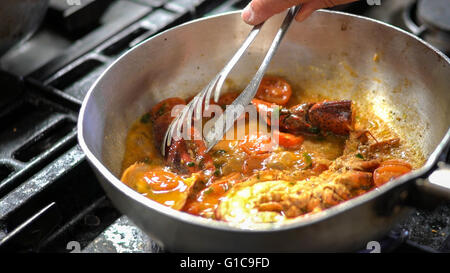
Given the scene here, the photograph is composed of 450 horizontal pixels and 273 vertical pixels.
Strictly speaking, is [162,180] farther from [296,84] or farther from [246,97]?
[296,84]

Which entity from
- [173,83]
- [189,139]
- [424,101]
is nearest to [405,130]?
[424,101]

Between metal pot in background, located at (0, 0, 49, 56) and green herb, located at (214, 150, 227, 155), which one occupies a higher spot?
metal pot in background, located at (0, 0, 49, 56)

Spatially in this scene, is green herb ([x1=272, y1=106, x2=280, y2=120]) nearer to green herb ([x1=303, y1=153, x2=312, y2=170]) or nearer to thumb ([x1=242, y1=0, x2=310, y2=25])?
green herb ([x1=303, y1=153, x2=312, y2=170])

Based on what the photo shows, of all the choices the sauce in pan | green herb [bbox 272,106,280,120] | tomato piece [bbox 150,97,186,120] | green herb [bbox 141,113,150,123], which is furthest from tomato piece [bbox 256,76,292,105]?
green herb [bbox 141,113,150,123]

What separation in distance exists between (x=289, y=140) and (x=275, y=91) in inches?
11.4

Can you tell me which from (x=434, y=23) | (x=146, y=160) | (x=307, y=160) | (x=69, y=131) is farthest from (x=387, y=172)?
(x=69, y=131)

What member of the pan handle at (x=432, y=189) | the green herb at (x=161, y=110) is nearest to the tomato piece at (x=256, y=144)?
the green herb at (x=161, y=110)

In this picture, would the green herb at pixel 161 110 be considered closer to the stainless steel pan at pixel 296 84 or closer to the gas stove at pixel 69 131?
the stainless steel pan at pixel 296 84

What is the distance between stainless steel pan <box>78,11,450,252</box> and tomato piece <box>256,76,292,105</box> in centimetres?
6

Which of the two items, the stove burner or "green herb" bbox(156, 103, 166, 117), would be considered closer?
"green herb" bbox(156, 103, 166, 117)

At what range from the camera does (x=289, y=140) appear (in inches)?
61.0

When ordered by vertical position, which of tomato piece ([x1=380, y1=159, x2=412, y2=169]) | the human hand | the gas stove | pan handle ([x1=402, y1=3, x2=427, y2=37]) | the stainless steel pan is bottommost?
the gas stove

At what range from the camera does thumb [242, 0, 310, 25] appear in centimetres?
138

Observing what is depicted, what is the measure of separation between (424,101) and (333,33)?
16.6 inches
